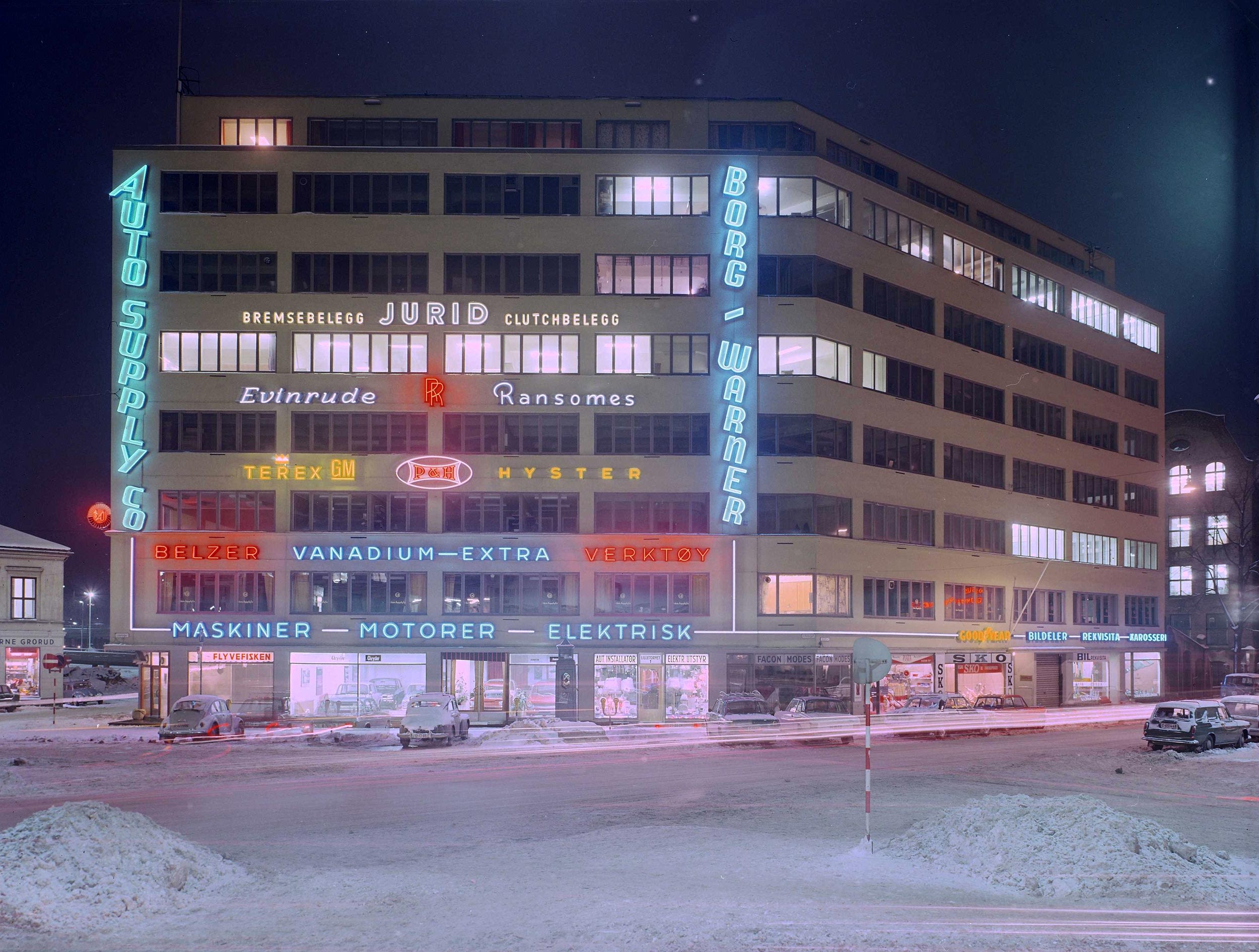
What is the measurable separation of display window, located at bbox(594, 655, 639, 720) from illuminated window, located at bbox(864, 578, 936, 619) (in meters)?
10.7

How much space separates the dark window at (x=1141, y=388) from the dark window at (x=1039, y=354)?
7.79 metres

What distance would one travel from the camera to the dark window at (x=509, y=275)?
163 feet

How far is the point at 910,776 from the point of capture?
2638 centimetres

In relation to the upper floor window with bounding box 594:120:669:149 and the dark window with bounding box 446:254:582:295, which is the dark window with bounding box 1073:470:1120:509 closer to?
the upper floor window with bounding box 594:120:669:149

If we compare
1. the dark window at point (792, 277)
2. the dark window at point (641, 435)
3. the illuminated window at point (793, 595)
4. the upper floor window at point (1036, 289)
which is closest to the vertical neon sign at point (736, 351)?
the dark window at point (792, 277)

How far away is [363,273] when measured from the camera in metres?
49.4

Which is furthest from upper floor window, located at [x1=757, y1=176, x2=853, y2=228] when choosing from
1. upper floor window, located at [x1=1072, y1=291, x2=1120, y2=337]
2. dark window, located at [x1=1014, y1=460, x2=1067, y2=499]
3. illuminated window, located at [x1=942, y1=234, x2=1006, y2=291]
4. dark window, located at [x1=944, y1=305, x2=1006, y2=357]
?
upper floor window, located at [x1=1072, y1=291, x2=1120, y2=337]

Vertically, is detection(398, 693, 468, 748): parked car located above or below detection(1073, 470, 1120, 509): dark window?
below

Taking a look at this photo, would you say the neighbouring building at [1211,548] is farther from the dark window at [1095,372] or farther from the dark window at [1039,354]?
the dark window at [1039,354]

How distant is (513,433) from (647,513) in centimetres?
664

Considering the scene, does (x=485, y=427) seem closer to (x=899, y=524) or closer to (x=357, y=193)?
(x=357, y=193)

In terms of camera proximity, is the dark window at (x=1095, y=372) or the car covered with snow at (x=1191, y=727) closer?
the car covered with snow at (x=1191, y=727)

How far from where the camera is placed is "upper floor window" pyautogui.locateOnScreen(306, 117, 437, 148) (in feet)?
172

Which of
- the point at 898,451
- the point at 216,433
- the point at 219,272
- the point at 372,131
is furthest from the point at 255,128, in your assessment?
the point at 898,451
